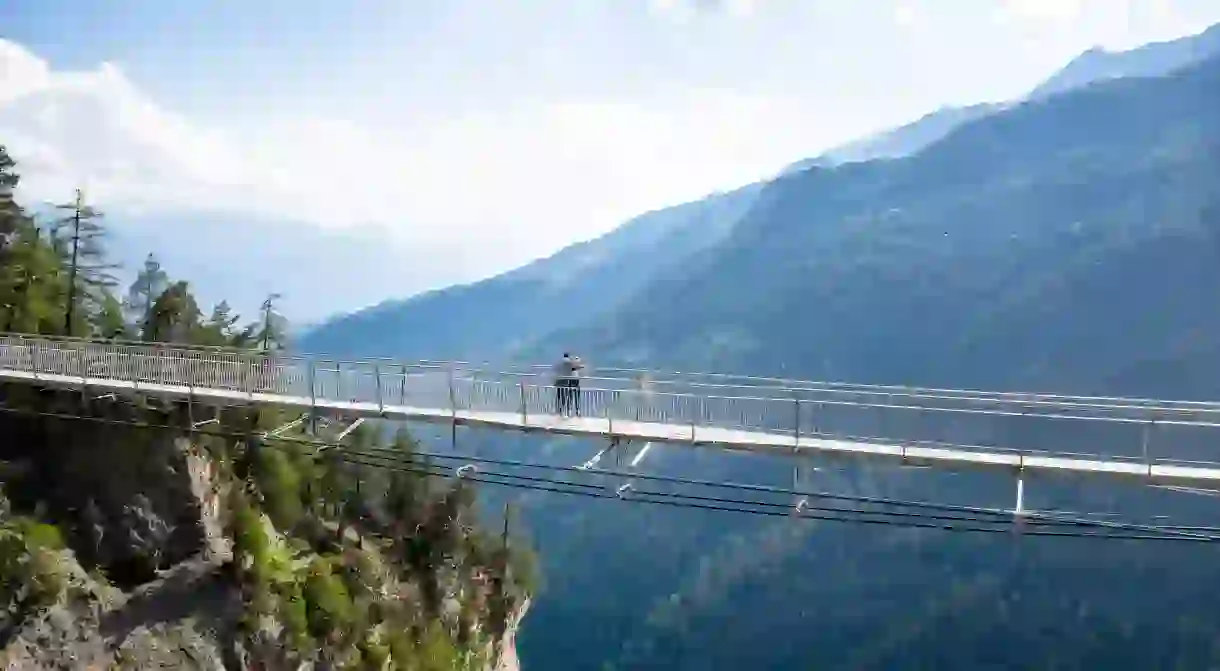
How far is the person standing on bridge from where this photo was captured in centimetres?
1748

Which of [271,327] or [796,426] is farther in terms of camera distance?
[271,327]

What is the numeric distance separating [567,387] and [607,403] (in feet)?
2.91

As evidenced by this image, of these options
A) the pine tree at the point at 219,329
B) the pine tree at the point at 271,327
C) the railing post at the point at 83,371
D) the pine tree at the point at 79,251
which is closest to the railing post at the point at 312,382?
the railing post at the point at 83,371

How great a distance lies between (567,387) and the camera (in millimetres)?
17500

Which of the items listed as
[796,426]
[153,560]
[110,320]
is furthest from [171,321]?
[796,426]

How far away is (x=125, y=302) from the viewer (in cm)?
3738

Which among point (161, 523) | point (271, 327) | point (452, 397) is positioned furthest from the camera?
point (271, 327)

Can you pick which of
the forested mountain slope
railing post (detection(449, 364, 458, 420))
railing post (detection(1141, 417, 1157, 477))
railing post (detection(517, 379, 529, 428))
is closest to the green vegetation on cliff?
railing post (detection(449, 364, 458, 420))

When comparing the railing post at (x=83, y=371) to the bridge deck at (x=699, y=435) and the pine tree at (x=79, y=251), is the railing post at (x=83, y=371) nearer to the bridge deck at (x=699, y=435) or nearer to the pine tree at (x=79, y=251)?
the bridge deck at (x=699, y=435)

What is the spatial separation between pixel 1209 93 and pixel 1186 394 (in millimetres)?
106315

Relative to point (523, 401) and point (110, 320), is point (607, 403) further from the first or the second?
point (110, 320)

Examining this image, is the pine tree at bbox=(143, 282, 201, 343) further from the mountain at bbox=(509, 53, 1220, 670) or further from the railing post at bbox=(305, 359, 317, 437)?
the mountain at bbox=(509, 53, 1220, 670)

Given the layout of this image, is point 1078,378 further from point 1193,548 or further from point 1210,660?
point 1210,660

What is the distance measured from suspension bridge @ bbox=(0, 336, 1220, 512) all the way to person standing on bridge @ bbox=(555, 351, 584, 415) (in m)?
0.13
